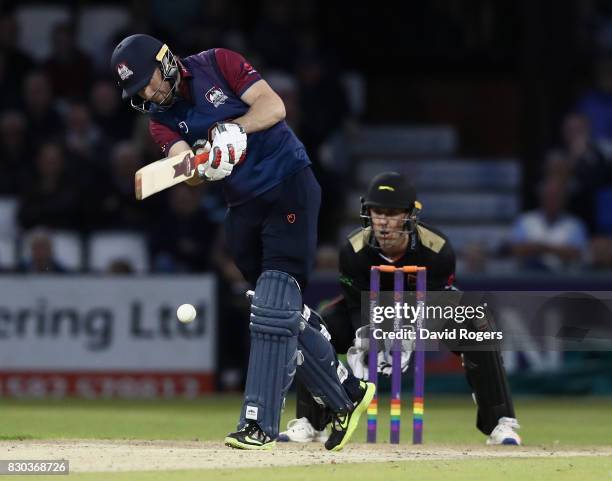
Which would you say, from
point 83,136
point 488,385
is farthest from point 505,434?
point 83,136

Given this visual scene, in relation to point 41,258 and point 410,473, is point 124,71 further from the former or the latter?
point 41,258

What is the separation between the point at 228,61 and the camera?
276 inches

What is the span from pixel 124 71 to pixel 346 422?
1.89m

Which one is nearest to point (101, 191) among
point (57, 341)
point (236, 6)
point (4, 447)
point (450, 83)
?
point (57, 341)

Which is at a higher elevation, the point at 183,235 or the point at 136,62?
the point at 136,62

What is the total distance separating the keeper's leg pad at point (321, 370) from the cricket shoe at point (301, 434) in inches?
36.5

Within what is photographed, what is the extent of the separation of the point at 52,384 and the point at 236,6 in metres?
5.68

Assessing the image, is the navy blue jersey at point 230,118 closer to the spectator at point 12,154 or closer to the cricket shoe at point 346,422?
the cricket shoe at point 346,422

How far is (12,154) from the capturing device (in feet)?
46.0

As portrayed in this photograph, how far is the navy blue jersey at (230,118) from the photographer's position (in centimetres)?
693

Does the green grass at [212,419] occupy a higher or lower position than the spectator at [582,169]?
lower

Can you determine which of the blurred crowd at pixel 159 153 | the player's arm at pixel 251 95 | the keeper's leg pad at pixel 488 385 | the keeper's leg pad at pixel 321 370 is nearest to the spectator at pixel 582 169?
the blurred crowd at pixel 159 153

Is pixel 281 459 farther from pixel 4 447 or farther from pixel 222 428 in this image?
pixel 222 428

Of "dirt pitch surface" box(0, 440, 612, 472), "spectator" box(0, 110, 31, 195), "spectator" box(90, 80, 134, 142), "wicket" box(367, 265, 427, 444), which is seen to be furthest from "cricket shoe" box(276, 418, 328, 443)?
"spectator" box(90, 80, 134, 142)
